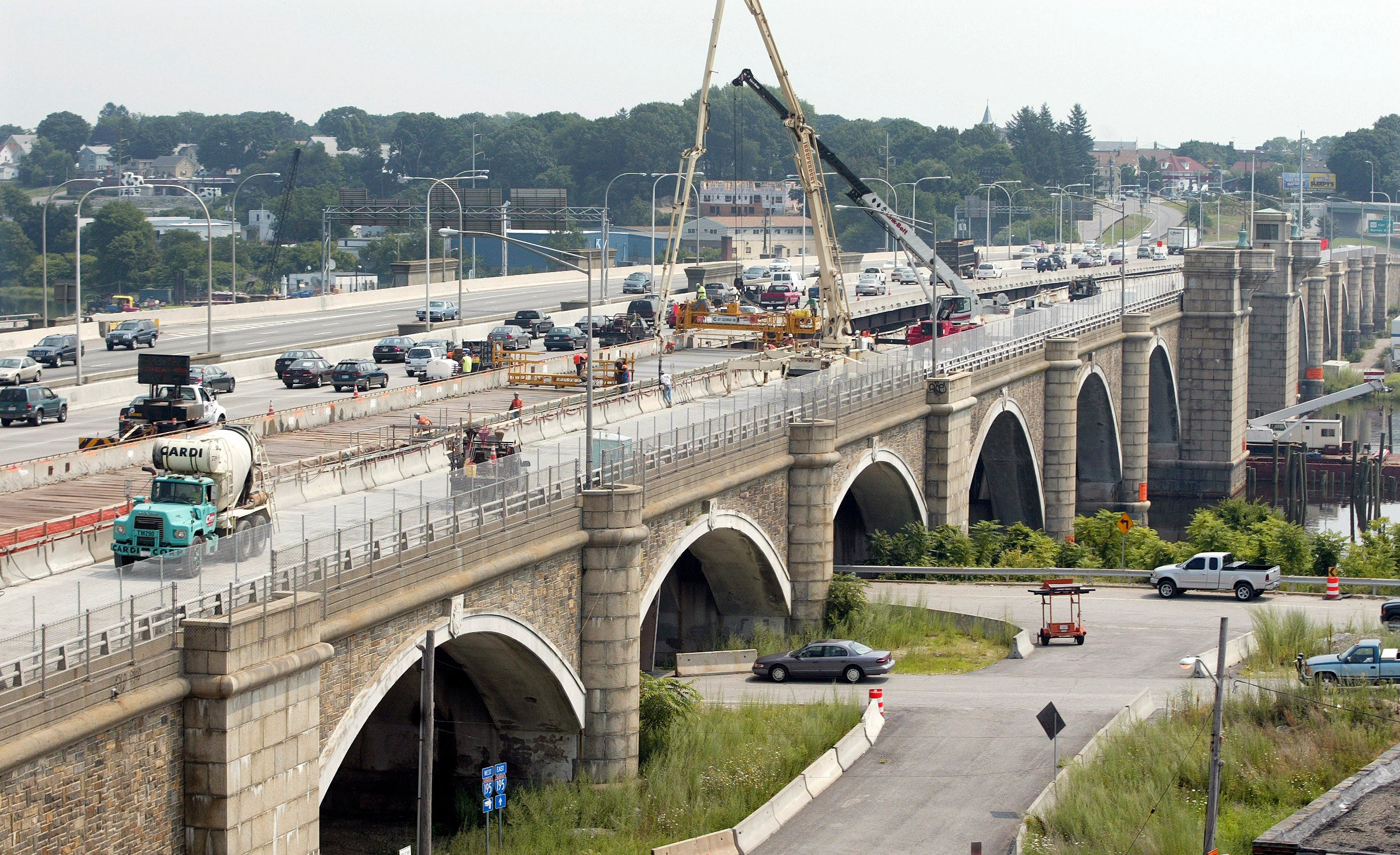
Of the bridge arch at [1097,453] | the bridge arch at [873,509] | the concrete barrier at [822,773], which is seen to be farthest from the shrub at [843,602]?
the bridge arch at [1097,453]

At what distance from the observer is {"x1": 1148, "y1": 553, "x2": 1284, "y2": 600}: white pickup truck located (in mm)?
52031

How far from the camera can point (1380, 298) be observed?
193 m

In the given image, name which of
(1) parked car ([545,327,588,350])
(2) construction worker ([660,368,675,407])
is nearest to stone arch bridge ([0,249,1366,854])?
(2) construction worker ([660,368,675,407])

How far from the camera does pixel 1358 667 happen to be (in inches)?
1521

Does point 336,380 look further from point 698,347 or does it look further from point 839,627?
point 839,627

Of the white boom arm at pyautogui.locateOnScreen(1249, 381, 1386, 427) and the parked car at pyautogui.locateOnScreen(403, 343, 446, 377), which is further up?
the parked car at pyautogui.locateOnScreen(403, 343, 446, 377)

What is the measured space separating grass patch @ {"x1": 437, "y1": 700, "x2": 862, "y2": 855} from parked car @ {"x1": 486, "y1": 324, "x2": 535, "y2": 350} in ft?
133

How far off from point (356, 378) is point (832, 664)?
91.5 ft

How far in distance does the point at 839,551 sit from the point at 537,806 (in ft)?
89.1

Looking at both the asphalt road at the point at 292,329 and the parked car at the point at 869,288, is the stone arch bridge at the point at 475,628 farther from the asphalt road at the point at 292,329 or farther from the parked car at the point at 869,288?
the parked car at the point at 869,288

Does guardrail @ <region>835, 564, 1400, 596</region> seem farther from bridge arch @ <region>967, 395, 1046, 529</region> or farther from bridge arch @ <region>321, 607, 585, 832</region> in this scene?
bridge arch @ <region>321, 607, 585, 832</region>

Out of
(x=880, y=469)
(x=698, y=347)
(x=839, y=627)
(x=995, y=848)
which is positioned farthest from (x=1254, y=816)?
(x=698, y=347)

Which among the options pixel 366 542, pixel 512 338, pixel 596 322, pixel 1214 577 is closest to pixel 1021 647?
pixel 1214 577

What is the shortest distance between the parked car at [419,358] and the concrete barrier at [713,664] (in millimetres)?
28602
